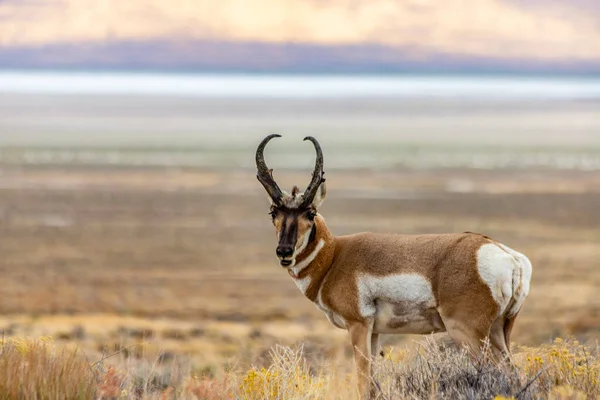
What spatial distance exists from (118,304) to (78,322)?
3093mm

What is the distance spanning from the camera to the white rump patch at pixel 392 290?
959 cm

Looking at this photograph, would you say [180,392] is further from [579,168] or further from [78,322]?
[579,168]

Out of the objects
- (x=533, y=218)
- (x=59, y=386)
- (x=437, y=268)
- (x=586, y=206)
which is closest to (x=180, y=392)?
(x=59, y=386)

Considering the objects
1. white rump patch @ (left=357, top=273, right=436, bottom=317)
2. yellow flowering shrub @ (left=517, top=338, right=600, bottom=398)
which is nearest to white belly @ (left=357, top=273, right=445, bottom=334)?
white rump patch @ (left=357, top=273, right=436, bottom=317)

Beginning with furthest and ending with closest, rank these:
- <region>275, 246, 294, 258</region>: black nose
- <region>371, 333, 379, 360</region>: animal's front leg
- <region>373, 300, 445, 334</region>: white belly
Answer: <region>371, 333, 379, 360</region>: animal's front leg, <region>275, 246, 294, 258</region>: black nose, <region>373, 300, 445, 334</region>: white belly

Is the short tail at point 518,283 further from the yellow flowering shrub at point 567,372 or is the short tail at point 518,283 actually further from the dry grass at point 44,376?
the dry grass at point 44,376

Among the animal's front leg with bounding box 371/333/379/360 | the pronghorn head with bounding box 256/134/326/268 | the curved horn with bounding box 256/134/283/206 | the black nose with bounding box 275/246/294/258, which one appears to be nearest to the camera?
the black nose with bounding box 275/246/294/258

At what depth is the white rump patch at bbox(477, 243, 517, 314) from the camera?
940cm

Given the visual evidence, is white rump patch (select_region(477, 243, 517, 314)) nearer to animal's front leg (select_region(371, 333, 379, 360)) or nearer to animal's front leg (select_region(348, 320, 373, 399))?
animal's front leg (select_region(348, 320, 373, 399))

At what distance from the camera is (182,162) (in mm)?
78750

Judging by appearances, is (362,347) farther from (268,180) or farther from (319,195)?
(268,180)

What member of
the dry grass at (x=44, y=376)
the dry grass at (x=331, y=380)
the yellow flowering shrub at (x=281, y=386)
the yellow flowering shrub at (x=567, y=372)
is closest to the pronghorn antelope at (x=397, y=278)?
the dry grass at (x=331, y=380)

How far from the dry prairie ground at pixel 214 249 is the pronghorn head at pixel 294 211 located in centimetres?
216

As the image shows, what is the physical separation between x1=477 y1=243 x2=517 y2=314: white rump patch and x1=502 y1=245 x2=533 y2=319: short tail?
0.05 metres
